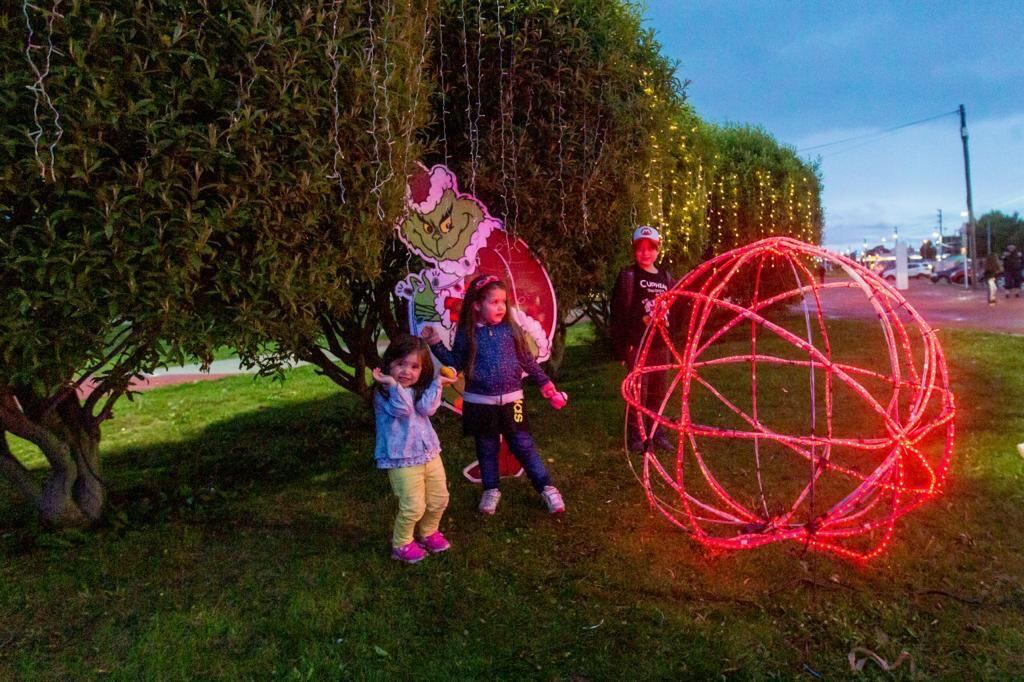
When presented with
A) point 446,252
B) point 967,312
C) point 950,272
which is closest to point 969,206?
point 950,272

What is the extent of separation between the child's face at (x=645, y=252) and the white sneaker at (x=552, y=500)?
2.18 meters

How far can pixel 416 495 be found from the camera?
4.29 metres

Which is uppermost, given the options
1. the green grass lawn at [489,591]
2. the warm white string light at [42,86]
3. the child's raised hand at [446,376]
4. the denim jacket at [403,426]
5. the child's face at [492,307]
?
the warm white string light at [42,86]

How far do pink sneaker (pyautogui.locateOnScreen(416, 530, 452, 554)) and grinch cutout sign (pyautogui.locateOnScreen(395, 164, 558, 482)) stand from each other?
48.0 inches

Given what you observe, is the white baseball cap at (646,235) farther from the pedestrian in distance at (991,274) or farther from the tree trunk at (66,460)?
the pedestrian in distance at (991,274)

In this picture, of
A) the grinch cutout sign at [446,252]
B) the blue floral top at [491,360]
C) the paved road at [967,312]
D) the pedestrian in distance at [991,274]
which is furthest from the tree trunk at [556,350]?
the pedestrian in distance at [991,274]

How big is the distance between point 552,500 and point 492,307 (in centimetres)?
149

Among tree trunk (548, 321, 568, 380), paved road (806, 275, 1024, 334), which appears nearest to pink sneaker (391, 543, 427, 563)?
tree trunk (548, 321, 568, 380)

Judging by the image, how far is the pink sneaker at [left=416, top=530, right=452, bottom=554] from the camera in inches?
180

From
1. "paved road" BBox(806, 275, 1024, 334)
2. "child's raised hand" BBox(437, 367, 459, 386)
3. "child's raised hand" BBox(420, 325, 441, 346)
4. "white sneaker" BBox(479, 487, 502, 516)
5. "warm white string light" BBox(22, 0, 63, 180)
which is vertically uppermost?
"warm white string light" BBox(22, 0, 63, 180)

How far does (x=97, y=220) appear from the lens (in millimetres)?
3586

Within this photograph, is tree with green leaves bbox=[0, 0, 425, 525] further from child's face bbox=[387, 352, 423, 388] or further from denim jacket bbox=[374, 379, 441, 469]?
denim jacket bbox=[374, 379, 441, 469]

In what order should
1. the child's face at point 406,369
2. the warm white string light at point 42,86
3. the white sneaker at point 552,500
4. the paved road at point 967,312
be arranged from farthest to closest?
1. the paved road at point 967,312
2. the white sneaker at point 552,500
3. the child's face at point 406,369
4. the warm white string light at point 42,86

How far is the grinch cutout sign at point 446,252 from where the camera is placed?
18.8ft
